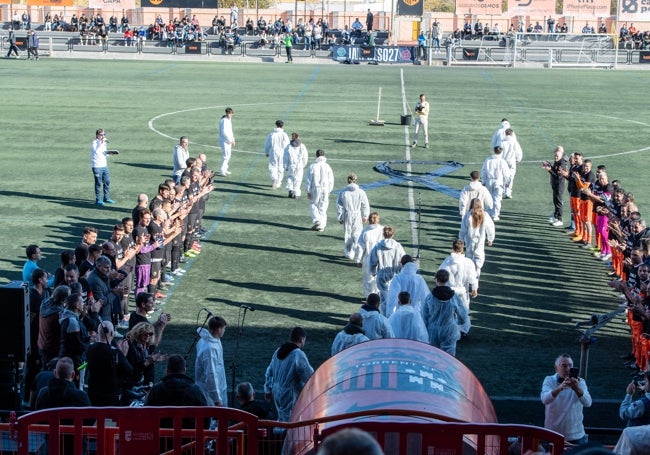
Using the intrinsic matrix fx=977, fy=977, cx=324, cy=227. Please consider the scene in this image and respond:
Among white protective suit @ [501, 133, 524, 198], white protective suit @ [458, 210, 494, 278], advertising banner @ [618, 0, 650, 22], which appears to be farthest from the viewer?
advertising banner @ [618, 0, 650, 22]

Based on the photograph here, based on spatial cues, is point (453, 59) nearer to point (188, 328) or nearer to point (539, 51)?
point (539, 51)

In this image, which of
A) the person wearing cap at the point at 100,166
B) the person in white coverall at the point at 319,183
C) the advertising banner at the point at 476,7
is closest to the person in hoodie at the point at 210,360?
the person in white coverall at the point at 319,183

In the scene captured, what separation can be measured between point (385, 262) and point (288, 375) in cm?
505

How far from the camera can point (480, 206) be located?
57.3 feet

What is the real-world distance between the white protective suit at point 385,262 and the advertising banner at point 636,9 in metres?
58.6

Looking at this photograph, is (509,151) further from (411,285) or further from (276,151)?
(411,285)

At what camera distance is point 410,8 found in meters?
71.8

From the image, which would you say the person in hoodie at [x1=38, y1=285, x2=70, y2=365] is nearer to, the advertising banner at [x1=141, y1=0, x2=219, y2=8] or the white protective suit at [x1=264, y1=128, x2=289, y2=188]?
the white protective suit at [x1=264, y1=128, x2=289, y2=188]

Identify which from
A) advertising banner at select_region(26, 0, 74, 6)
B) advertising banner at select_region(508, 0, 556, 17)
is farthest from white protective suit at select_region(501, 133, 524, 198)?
advertising banner at select_region(26, 0, 74, 6)

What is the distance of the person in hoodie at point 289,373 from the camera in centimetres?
1121

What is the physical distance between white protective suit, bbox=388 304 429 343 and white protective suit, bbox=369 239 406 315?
111 inches

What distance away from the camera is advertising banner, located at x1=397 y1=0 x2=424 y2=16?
7138 centimetres

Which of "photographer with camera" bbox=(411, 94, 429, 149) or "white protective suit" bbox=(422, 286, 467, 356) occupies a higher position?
"photographer with camera" bbox=(411, 94, 429, 149)

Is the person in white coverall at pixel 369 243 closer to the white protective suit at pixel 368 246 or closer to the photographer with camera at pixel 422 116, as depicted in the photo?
the white protective suit at pixel 368 246
